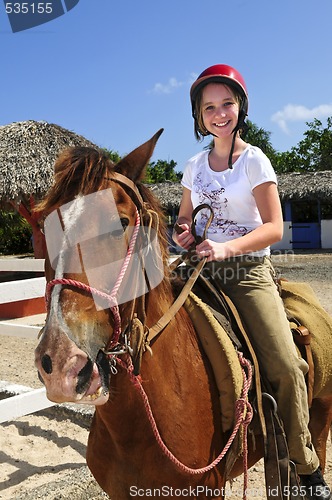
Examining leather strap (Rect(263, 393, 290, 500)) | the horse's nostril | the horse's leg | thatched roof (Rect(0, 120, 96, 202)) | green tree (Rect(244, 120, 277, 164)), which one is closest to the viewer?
the horse's nostril

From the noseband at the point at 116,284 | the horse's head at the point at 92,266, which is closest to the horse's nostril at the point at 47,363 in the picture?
the horse's head at the point at 92,266

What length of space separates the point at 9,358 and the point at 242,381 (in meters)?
5.66

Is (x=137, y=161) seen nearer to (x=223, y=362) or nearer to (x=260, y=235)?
(x=260, y=235)

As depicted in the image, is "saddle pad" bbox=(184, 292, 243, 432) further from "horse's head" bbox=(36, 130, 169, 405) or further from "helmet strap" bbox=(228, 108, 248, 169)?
"helmet strap" bbox=(228, 108, 248, 169)

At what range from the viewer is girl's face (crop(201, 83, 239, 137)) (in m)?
2.41

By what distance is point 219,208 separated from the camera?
2498 millimetres

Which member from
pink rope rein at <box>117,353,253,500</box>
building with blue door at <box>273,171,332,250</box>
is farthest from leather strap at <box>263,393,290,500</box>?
building with blue door at <box>273,171,332,250</box>

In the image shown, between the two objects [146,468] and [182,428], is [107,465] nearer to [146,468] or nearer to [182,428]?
[146,468]

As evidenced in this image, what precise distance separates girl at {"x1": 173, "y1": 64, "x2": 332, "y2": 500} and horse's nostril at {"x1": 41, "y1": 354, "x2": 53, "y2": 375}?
2.99 feet

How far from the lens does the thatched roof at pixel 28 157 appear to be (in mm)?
11609

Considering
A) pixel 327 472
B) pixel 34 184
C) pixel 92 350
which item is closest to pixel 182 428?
pixel 92 350

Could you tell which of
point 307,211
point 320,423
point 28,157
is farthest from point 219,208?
point 307,211

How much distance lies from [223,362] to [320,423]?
1.38 metres

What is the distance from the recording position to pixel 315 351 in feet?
9.04
